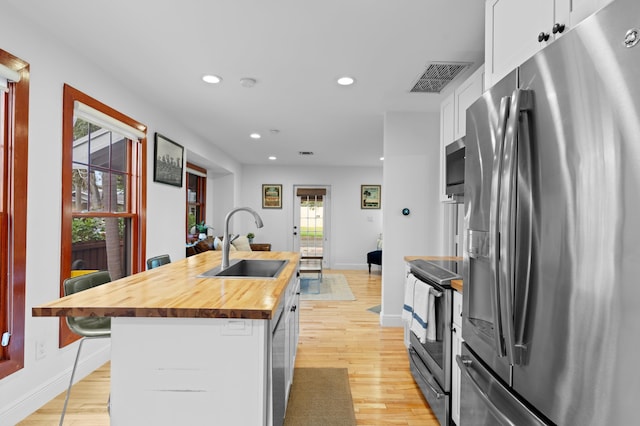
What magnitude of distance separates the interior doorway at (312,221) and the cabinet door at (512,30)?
638 cm

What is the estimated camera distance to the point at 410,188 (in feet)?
12.4

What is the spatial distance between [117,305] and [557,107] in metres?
1.54

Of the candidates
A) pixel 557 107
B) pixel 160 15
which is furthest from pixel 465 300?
pixel 160 15

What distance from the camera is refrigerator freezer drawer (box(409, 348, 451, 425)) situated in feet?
6.17

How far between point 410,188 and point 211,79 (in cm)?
235

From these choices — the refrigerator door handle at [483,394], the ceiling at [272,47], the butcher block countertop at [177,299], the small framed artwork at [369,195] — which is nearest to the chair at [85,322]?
the butcher block countertop at [177,299]

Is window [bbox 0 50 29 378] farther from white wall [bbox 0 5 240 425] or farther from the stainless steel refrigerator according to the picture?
the stainless steel refrigerator

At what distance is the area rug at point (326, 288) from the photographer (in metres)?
5.00

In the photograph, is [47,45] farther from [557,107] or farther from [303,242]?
[303,242]

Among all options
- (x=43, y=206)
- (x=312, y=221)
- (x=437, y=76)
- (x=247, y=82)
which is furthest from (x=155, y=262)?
(x=312, y=221)

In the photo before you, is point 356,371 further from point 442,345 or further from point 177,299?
point 177,299

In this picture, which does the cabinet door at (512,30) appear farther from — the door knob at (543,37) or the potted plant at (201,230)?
the potted plant at (201,230)

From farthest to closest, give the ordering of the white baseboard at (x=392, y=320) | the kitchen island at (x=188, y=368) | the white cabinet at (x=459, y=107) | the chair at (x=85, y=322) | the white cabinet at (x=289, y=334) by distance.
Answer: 1. the white baseboard at (x=392, y=320)
2. the white cabinet at (x=459, y=107)
3. the white cabinet at (x=289, y=334)
4. the chair at (x=85, y=322)
5. the kitchen island at (x=188, y=368)

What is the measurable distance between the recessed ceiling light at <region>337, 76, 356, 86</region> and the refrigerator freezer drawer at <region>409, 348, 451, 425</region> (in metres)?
2.26
